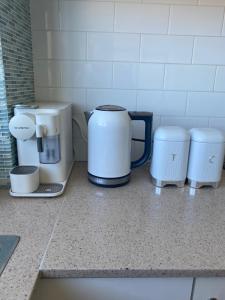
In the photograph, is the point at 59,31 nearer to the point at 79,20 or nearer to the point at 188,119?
the point at 79,20

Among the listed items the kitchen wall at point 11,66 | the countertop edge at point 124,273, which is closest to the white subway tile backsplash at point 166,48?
the kitchen wall at point 11,66

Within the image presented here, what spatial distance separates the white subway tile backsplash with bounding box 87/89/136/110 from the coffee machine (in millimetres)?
191

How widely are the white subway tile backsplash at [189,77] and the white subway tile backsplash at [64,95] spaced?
1.15 feet

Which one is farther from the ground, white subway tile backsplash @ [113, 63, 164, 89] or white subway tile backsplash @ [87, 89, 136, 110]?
white subway tile backsplash @ [113, 63, 164, 89]

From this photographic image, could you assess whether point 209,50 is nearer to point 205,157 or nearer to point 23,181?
point 205,157

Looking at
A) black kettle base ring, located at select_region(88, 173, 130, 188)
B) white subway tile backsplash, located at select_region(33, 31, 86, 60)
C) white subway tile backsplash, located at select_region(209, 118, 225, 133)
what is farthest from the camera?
white subway tile backsplash, located at select_region(209, 118, 225, 133)

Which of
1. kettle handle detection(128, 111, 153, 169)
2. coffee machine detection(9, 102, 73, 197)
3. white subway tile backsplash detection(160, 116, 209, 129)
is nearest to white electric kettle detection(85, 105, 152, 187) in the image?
kettle handle detection(128, 111, 153, 169)

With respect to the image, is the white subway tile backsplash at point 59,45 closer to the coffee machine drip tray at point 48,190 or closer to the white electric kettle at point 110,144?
the white electric kettle at point 110,144

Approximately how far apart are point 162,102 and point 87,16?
0.44 meters

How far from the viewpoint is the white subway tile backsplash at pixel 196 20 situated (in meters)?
0.93

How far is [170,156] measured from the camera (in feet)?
2.75

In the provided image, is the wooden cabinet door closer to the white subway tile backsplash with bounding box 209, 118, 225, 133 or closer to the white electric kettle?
the white electric kettle

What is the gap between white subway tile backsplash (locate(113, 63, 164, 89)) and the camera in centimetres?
99

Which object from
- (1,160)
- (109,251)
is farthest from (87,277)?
(1,160)
